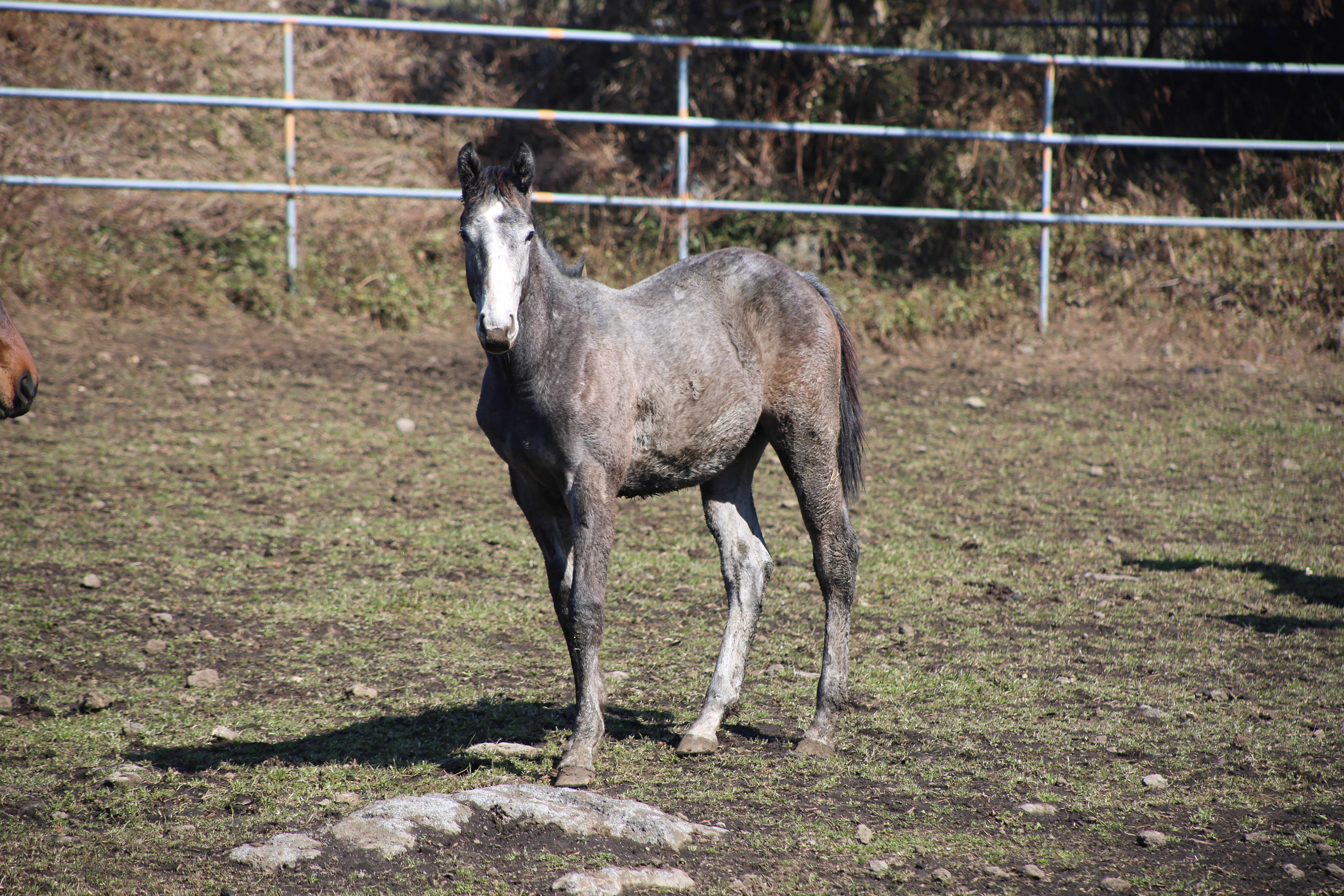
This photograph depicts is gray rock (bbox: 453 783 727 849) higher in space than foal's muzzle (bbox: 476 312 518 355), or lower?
lower

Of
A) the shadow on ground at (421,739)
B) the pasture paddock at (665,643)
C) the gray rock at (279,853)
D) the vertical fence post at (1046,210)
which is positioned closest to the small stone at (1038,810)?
the pasture paddock at (665,643)

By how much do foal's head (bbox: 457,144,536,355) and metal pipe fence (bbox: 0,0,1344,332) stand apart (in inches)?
249

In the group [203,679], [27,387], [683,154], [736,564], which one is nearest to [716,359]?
[736,564]

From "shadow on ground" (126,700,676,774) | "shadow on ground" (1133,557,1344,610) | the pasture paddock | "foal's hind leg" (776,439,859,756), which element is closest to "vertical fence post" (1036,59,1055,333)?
the pasture paddock

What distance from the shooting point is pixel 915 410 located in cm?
938

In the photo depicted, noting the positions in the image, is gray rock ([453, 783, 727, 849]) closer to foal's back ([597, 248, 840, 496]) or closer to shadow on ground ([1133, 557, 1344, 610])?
foal's back ([597, 248, 840, 496])

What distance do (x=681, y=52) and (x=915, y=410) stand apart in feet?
14.6

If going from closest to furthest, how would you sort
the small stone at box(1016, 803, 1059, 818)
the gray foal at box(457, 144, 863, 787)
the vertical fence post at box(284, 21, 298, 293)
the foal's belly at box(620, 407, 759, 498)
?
1. the small stone at box(1016, 803, 1059, 818)
2. the gray foal at box(457, 144, 863, 787)
3. the foal's belly at box(620, 407, 759, 498)
4. the vertical fence post at box(284, 21, 298, 293)

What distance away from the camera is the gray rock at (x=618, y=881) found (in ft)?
9.74

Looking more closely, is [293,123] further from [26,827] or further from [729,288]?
[26,827]

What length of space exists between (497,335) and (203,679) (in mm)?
2285

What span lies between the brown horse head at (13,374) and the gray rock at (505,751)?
1831mm

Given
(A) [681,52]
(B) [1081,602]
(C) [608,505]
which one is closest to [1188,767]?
(B) [1081,602]

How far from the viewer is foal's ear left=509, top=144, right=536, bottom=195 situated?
11.7 feet
